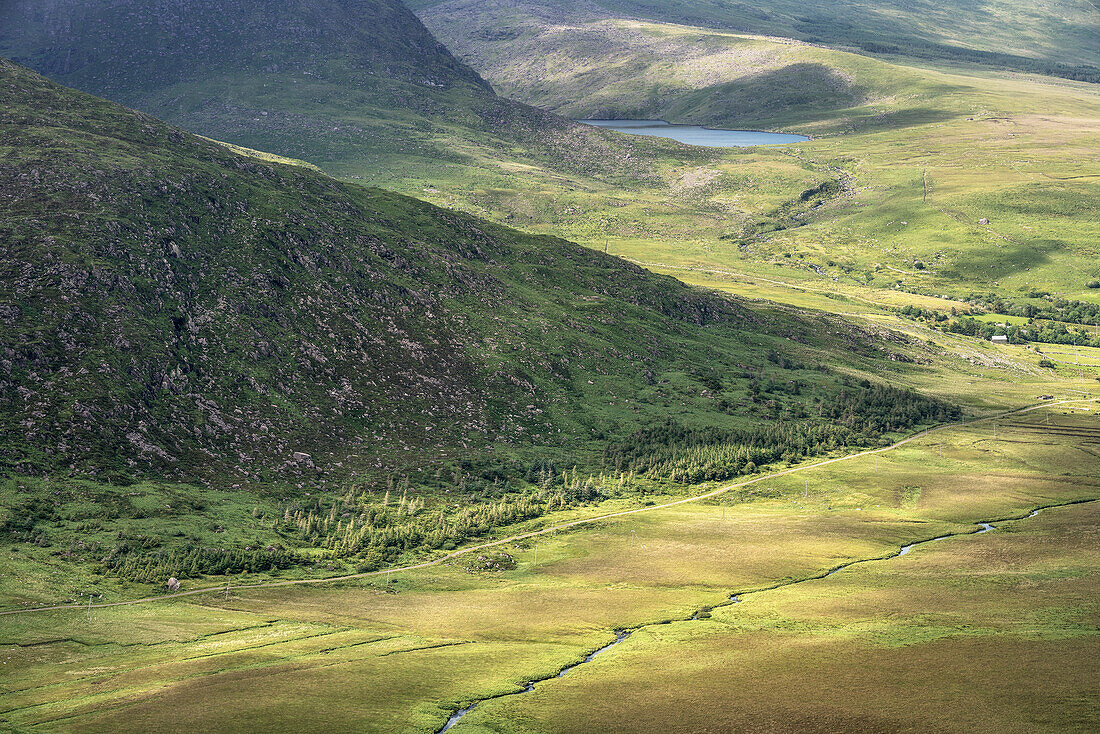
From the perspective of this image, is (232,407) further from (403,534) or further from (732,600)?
(732,600)

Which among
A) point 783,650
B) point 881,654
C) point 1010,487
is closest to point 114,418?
point 783,650

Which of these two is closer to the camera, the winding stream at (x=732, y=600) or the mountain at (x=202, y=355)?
the winding stream at (x=732, y=600)

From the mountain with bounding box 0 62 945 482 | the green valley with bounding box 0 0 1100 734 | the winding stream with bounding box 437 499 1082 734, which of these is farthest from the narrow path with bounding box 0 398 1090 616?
the winding stream with bounding box 437 499 1082 734

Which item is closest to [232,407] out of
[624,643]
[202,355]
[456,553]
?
[202,355]

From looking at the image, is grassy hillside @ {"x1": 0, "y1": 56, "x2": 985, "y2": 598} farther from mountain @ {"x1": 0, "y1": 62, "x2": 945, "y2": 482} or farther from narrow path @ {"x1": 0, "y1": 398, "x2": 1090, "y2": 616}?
narrow path @ {"x1": 0, "y1": 398, "x2": 1090, "y2": 616}

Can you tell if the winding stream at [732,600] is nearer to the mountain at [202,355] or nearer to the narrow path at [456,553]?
the narrow path at [456,553]

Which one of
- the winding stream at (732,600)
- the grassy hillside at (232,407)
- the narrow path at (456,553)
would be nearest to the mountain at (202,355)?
the grassy hillside at (232,407)

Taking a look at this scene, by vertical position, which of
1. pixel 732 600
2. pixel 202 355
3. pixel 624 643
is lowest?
pixel 732 600

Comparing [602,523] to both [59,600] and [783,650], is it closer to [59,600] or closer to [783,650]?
[783,650]
